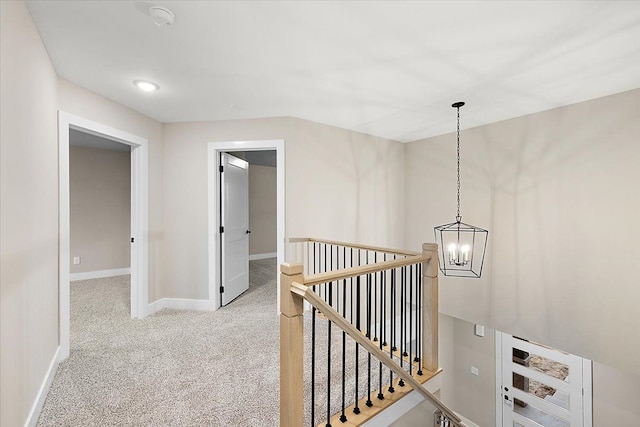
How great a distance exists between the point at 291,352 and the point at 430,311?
133 cm

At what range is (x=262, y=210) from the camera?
23.5 ft

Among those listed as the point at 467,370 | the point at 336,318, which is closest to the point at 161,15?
the point at 336,318

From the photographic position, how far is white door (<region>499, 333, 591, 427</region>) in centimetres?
391

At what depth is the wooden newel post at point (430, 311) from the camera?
223cm

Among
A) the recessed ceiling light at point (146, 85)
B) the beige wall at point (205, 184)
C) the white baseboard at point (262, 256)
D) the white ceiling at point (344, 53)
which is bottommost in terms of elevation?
the white baseboard at point (262, 256)

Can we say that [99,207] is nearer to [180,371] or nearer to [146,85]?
[146,85]

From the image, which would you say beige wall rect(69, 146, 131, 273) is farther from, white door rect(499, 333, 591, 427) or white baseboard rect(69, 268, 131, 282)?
white door rect(499, 333, 591, 427)

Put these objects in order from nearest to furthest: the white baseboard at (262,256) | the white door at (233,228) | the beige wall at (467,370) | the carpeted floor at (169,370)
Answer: the carpeted floor at (169,370) < the white door at (233,228) < the beige wall at (467,370) < the white baseboard at (262,256)

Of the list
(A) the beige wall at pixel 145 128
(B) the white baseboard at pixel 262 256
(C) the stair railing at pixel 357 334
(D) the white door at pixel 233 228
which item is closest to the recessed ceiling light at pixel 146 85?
(A) the beige wall at pixel 145 128

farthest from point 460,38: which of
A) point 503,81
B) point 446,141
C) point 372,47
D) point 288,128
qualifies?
point 446,141

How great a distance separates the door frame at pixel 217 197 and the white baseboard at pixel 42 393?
1491 mm

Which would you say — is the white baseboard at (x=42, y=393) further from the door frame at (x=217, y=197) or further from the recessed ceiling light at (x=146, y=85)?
the recessed ceiling light at (x=146, y=85)

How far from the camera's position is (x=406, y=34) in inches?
74.9

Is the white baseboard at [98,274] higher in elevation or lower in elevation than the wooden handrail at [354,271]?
lower
